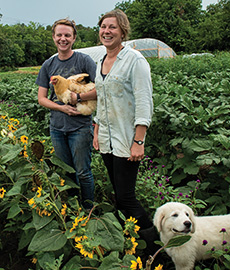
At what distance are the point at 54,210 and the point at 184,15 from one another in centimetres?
5135

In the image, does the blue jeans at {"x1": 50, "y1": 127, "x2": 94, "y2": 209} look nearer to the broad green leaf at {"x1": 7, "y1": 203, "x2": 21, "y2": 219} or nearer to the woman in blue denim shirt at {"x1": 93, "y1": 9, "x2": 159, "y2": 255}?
the woman in blue denim shirt at {"x1": 93, "y1": 9, "x2": 159, "y2": 255}

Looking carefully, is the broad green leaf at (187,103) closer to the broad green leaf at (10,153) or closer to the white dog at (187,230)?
the white dog at (187,230)

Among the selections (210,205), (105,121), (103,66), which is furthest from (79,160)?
(210,205)

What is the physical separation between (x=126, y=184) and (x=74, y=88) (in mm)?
921

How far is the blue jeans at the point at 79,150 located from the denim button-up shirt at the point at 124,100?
431 mm

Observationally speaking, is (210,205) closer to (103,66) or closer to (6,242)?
(103,66)

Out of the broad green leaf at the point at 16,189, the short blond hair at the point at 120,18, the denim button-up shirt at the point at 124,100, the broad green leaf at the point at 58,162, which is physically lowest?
the broad green leaf at the point at 16,189

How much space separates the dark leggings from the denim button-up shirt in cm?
9

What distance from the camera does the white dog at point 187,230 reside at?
1869mm

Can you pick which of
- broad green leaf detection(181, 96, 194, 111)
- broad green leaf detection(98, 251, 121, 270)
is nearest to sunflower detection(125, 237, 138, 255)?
broad green leaf detection(98, 251, 121, 270)

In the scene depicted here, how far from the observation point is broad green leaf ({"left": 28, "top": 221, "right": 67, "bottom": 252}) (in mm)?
1699

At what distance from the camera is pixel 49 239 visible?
1.75 metres

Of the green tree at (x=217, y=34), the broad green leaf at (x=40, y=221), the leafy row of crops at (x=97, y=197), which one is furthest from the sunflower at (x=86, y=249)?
the green tree at (x=217, y=34)

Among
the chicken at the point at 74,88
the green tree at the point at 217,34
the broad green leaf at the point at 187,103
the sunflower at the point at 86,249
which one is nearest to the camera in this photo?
the sunflower at the point at 86,249
